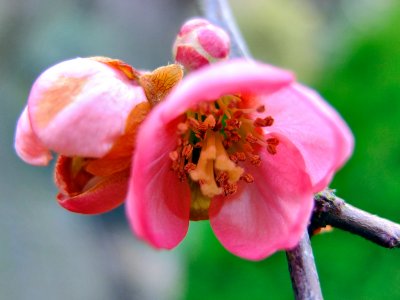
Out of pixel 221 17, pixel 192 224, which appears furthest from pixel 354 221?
pixel 192 224

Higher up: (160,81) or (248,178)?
(160,81)

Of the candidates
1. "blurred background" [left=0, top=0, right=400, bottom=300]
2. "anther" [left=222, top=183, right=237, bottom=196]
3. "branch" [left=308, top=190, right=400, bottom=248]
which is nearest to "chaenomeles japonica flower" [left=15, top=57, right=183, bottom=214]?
"anther" [left=222, top=183, right=237, bottom=196]

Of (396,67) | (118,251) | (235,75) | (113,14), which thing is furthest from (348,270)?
(113,14)

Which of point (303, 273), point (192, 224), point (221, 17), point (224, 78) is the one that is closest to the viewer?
point (224, 78)

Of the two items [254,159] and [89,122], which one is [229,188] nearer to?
[254,159]

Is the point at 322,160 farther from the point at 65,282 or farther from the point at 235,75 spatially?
the point at 65,282

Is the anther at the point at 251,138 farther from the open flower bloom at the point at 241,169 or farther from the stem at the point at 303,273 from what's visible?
the stem at the point at 303,273

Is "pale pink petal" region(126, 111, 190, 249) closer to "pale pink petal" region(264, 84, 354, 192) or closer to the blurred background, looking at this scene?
"pale pink petal" region(264, 84, 354, 192)
